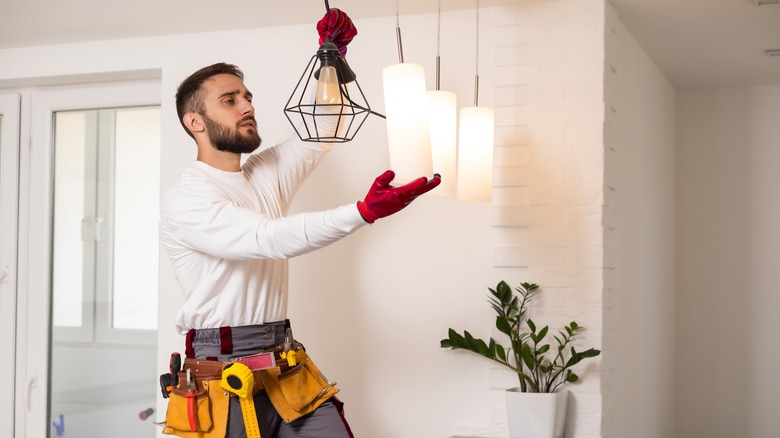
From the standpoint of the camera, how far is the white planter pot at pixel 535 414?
2988mm

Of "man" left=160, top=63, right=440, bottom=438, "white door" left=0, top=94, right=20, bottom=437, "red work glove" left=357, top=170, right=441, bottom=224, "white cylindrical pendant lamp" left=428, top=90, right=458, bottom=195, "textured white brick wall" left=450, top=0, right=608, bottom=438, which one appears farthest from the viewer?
"white door" left=0, top=94, right=20, bottom=437

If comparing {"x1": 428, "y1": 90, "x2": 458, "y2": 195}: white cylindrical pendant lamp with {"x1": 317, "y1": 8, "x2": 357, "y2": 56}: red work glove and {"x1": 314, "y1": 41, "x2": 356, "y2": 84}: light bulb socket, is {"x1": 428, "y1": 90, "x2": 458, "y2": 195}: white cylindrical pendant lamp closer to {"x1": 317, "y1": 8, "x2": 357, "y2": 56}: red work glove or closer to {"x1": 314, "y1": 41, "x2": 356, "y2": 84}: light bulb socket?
{"x1": 317, "y1": 8, "x2": 357, "y2": 56}: red work glove

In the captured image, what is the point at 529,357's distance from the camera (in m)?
3.08

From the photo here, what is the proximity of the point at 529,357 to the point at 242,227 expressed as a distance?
1298 mm

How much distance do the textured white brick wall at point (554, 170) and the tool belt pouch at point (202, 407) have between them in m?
1.20

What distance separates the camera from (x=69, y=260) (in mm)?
4098

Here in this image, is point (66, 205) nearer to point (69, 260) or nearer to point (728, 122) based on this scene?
point (69, 260)

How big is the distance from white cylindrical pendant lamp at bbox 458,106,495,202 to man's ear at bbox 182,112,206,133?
2.70 ft

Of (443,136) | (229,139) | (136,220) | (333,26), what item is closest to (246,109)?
(229,139)

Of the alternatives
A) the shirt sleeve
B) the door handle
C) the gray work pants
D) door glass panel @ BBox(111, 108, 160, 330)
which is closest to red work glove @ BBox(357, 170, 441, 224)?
the shirt sleeve

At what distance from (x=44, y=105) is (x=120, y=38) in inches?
23.2

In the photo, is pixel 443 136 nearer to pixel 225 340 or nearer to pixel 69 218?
pixel 225 340

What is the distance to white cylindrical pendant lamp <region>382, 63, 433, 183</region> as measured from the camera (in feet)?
7.67

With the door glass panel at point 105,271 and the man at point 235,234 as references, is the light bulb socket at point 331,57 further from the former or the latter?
the door glass panel at point 105,271
